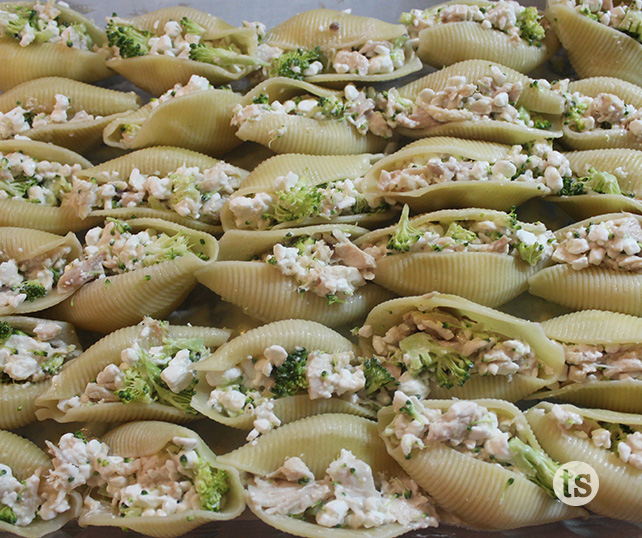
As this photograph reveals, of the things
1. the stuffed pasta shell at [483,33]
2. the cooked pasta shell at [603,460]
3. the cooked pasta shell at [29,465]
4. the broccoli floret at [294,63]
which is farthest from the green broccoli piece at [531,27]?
the cooked pasta shell at [29,465]

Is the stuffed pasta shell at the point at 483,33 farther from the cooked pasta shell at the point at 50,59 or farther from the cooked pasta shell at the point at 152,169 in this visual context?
the cooked pasta shell at the point at 50,59

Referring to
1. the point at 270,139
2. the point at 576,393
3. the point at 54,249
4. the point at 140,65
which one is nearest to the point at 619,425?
the point at 576,393

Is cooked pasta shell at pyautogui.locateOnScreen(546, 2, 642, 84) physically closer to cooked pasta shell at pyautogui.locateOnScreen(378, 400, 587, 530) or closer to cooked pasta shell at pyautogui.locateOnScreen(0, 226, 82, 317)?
cooked pasta shell at pyautogui.locateOnScreen(378, 400, 587, 530)

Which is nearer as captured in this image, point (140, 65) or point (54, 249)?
point (54, 249)

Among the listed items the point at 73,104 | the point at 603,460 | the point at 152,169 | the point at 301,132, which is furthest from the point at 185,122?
the point at 603,460

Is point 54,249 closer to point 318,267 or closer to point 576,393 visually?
point 318,267

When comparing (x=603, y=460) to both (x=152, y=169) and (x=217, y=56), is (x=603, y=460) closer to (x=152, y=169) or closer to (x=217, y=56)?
(x=152, y=169)

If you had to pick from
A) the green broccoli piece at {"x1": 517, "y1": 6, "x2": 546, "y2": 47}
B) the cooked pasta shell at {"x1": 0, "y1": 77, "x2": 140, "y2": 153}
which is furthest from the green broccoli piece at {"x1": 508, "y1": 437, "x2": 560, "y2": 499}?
the cooked pasta shell at {"x1": 0, "y1": 77, "x2": 140, "y2": 153}
